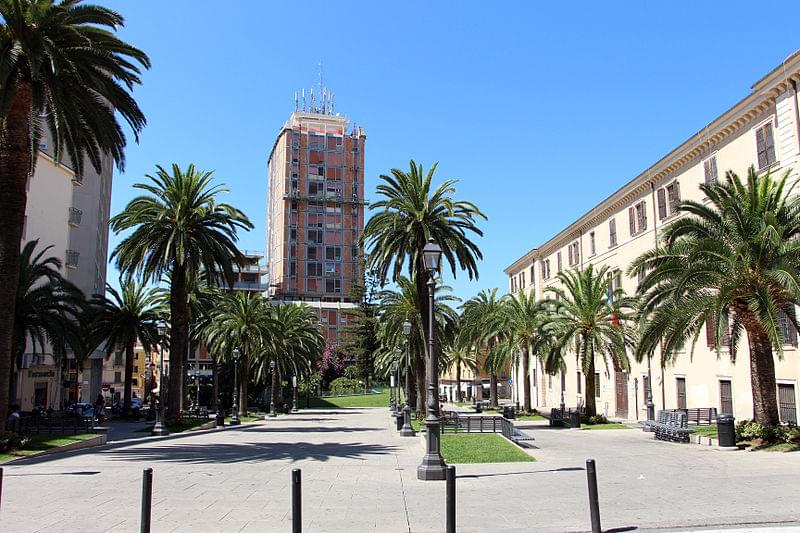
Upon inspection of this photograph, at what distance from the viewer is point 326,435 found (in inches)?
1174

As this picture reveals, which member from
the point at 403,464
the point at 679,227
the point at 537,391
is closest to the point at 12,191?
the point at 403,464

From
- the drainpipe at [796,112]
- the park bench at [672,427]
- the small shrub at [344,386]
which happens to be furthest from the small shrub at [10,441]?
the small shrub at [344,386]

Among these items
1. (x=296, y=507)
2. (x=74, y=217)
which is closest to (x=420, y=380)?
(x=74, y=217)

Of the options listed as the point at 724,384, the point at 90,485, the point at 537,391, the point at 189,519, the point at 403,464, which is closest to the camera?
the point at 189,519

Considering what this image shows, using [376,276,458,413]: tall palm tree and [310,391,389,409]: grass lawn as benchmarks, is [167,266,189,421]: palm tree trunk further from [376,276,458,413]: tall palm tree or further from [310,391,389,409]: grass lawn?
[310,391,389,409]: grass lawn

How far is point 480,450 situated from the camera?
2052cm

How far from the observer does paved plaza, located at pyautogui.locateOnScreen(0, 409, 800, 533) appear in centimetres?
982

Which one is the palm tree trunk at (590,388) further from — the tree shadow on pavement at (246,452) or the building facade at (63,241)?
the building facade at (63,241)

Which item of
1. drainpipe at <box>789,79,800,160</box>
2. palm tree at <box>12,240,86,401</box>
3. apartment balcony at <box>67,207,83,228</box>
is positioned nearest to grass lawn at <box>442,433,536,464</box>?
drainpipe at <box>789,79,800,160</box>

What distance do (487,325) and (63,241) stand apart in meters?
31.4

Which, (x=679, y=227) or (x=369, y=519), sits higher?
(x=679, y=227)

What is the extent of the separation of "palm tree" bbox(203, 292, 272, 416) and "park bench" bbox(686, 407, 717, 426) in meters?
29.4

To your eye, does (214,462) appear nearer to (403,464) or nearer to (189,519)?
(403,464)

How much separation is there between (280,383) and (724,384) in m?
42.9
